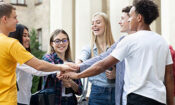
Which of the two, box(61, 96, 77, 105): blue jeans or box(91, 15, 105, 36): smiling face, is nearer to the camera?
box(61, 96, 77, 105): blue jeans

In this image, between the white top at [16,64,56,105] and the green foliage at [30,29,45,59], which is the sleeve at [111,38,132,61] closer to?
the white top at [16,64,56,105]

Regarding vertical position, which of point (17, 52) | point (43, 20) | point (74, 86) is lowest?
point (74, 86)

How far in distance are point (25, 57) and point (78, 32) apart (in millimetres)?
8638

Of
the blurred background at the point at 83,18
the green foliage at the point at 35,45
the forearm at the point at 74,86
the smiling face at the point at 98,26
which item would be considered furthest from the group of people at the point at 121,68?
the green foliage at the point at 35,45

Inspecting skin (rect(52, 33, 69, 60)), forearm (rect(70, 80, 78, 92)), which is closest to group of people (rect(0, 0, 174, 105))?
forearm (rect(70, 80, 78, 92))

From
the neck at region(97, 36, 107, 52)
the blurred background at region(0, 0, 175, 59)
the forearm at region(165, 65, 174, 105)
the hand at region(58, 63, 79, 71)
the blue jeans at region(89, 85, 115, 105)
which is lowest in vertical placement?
the blue jeans at region(89, 85, 115, 105)

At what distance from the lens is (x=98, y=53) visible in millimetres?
5023

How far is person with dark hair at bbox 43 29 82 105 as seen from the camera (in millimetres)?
4941

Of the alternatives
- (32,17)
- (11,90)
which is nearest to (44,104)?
(11,90)

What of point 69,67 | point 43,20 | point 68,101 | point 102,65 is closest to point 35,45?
point 43,20

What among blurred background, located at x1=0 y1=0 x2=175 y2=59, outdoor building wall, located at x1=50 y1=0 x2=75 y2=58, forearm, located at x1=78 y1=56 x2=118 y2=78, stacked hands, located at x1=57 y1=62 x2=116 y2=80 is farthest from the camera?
outdoor building wall, located at x1=50 y1=0 x2=75 y2=58

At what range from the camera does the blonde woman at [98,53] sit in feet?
15.5

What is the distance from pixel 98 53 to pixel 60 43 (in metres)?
0.59

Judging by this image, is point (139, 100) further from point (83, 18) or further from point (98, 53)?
point (83, 18)
